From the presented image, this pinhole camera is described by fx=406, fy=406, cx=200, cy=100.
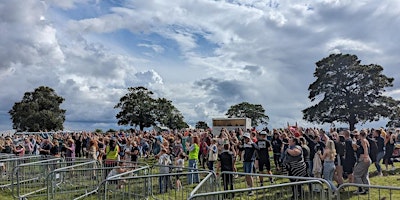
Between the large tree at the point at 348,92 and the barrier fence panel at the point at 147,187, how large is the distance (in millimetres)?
48173

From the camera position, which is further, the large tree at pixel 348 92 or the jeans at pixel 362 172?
the large tree at pixel 348 92

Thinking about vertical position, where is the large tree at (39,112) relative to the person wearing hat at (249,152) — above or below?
above

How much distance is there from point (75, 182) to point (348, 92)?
50525 mm

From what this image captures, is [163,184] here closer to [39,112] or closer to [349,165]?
[349,165]

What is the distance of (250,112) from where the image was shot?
99.4m

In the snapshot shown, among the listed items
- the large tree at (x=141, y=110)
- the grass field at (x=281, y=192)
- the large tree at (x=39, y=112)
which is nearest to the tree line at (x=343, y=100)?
the large tree at (x=39, y=112)

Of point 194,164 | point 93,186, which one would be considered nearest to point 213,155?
point 194,164

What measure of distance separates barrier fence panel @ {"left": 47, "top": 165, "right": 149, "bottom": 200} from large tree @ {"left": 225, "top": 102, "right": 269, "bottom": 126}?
8897cm

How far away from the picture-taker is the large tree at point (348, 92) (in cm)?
5288

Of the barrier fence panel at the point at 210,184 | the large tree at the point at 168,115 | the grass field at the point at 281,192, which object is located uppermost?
→ the large tree at the point at 168,115

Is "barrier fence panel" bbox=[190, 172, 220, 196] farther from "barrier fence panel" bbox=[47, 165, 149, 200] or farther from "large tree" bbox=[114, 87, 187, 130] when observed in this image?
"large tree" bbox=[114, 87, 187, 130]

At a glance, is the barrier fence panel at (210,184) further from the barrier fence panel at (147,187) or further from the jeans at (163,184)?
the jeans at (163,184)

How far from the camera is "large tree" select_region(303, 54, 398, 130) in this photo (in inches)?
2082

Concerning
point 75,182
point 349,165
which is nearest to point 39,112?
point 75,182
